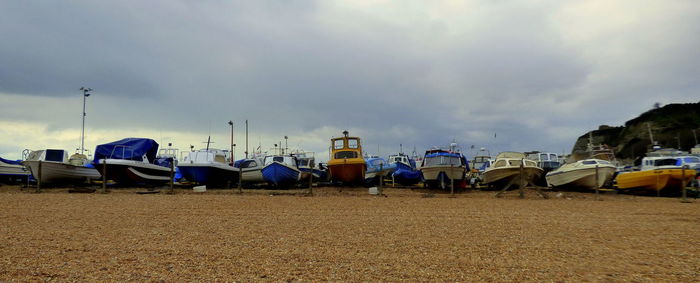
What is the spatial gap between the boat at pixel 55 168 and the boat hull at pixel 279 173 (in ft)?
37.7

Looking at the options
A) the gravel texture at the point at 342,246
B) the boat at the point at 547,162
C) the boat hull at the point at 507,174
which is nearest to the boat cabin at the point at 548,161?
the boat at the point at 547,162

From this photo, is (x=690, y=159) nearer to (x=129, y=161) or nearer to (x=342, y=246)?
(x=342, y=246)

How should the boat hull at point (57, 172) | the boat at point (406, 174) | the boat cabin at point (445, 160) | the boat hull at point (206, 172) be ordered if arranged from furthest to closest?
1. the boat at point (406, 174)
2. the boat hull at point (206, 172)
3. the boat hull at point (57, 172)
4. the boat cabin at point (445, 160)

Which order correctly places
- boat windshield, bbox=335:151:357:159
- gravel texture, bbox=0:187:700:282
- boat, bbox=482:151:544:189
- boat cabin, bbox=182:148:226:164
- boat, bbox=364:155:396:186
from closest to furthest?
gravel texture, bbox=0:187:700:282 < boat, bbox=482:151:544:189 < boat windshield, bbox=335:151:357:159 < boat cabin, bbox=182:148:226:164 < boat, bbox=364:155:396:186

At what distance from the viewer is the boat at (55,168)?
24.9 m

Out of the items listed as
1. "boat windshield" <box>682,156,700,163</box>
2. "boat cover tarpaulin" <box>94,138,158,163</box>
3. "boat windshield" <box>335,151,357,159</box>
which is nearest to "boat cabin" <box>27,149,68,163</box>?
"boat cover tarpaulin" <box>94,138,158,163</box>

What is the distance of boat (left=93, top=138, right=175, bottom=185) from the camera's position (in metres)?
24.9

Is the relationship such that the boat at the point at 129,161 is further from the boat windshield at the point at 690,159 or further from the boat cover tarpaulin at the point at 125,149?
the boat windshield at the point at 690,159

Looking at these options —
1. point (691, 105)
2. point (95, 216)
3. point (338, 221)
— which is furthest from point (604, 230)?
point (691, 105)

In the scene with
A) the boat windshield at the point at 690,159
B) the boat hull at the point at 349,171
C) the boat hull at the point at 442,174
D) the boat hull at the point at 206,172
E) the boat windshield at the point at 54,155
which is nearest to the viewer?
the boat hull at the point at 442,174

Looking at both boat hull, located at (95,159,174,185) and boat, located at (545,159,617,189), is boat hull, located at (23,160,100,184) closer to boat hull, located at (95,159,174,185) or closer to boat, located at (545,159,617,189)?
boat hull, located at (95,159,174,185)

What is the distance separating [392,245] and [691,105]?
3708 inches

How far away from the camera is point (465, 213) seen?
12883 mm

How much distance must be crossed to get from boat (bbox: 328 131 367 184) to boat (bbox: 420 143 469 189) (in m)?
3.75
